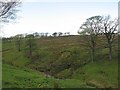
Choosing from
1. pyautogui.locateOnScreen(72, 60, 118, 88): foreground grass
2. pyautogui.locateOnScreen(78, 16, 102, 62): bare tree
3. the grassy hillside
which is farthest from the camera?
pyautogui.locateOnScreen(78, 16, 102, 62): bare tree

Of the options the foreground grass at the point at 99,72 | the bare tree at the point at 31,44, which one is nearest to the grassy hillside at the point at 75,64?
the foreground grass at the point at 99,72

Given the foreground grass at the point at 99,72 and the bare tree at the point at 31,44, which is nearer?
the foreground grass at the point at 99,72

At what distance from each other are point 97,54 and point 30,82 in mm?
60759

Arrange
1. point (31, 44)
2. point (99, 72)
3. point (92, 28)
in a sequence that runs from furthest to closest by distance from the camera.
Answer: point (31, 44), point (92, 28), point (99, 72)

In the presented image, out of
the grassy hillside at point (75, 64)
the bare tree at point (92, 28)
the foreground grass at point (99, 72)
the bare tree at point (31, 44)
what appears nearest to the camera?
the foreground grass at point (99, 72)

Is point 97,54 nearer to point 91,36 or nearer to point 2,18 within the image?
point 91,36

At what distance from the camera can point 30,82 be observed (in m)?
33.6

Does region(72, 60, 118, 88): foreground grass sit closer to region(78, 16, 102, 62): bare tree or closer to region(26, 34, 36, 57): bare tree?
region(78, 16, 102, 62): bare tree

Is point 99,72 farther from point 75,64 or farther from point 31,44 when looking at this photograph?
point 31,44

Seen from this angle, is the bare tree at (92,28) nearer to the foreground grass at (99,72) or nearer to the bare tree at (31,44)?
the foreground grass at (99,72)

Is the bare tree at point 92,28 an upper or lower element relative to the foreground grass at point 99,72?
upper

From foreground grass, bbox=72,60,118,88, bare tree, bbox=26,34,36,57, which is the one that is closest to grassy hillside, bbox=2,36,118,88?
foreground grass, bbox=72,60,118,88

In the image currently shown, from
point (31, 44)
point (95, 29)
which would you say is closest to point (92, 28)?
point (95, 29)

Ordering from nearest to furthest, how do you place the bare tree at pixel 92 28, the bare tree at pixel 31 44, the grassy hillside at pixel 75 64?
the grassy hillside at pixel 75 64, the bare tree at pixel 92 28, the bare tree at pixel 31 44
